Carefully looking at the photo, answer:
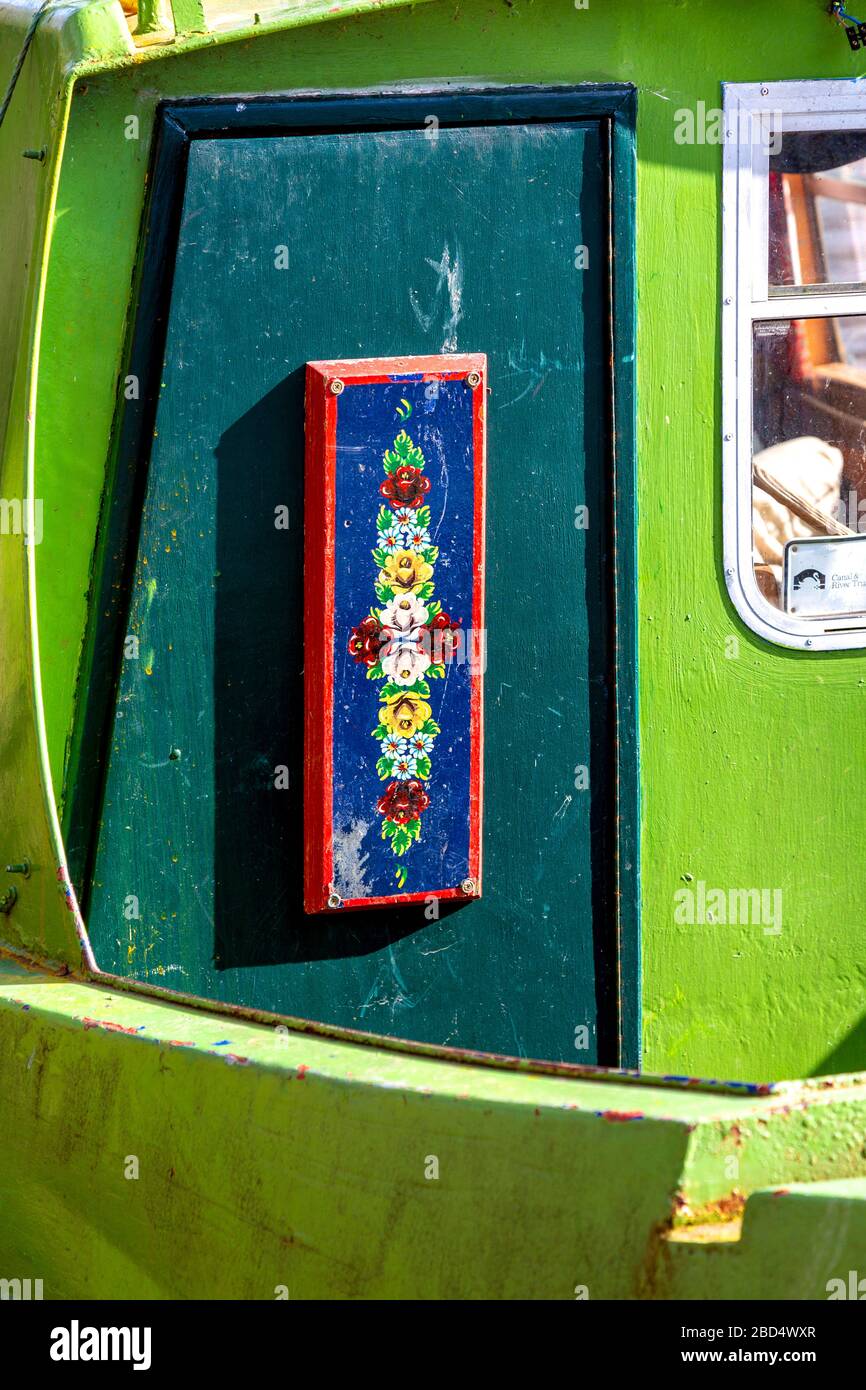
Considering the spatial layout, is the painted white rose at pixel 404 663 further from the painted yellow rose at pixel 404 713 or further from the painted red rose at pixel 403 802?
the painted red rose at pixel 403 802

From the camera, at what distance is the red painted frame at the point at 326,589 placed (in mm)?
2836

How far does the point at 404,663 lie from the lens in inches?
115

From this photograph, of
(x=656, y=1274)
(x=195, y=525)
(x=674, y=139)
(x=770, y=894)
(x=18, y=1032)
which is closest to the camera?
(x=656, y=1274)

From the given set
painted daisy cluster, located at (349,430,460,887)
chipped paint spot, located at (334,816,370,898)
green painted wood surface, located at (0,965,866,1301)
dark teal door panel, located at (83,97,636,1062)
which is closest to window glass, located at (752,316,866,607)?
dark teal door panel, located at (83,97,636,1062)

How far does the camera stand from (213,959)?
297 cm

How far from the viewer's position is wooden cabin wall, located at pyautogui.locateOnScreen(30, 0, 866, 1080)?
9.27 feet

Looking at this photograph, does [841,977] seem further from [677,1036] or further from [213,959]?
[213,959]

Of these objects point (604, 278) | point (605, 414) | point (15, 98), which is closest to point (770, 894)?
point (605, 414)

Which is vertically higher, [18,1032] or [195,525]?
[195,525]

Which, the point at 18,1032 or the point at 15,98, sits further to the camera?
the point at 15,98

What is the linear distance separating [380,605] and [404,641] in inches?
3.1

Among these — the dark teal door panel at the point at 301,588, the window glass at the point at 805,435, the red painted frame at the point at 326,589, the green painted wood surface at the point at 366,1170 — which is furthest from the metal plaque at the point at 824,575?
the green painted wood surface at the point at 366,1170

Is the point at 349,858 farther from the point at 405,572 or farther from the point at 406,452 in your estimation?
the point at 406,452
